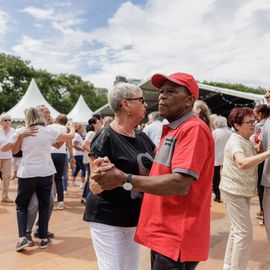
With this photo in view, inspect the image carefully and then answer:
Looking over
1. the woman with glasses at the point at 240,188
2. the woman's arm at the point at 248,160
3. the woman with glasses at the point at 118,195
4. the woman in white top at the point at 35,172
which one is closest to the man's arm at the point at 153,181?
the woman with glasses at the point at 118,195

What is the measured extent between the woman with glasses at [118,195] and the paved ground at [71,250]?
1.67 m

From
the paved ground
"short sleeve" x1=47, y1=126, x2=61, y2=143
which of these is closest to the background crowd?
"short sleeve" x1=47, y1=126, x2=61, y2=143

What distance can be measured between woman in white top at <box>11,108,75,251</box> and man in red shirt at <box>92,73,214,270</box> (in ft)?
9.24

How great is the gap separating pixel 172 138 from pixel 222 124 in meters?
5.91

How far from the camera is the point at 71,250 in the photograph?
4324mm

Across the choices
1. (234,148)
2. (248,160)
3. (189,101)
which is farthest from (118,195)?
(234,148)

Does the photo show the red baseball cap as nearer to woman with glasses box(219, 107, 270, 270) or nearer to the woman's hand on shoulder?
woman with glasses box(219, 107, 270, 270)

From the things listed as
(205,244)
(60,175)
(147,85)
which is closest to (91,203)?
(205,244)

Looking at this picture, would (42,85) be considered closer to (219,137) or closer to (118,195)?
(219,137)

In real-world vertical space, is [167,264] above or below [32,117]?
below

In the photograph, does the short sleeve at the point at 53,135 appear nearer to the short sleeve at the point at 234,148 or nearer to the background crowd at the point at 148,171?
the background crowd at the point at 148,171

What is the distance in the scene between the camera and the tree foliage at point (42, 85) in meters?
41.2

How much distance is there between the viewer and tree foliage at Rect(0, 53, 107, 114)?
135ft

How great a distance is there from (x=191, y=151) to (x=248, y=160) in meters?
1.58
